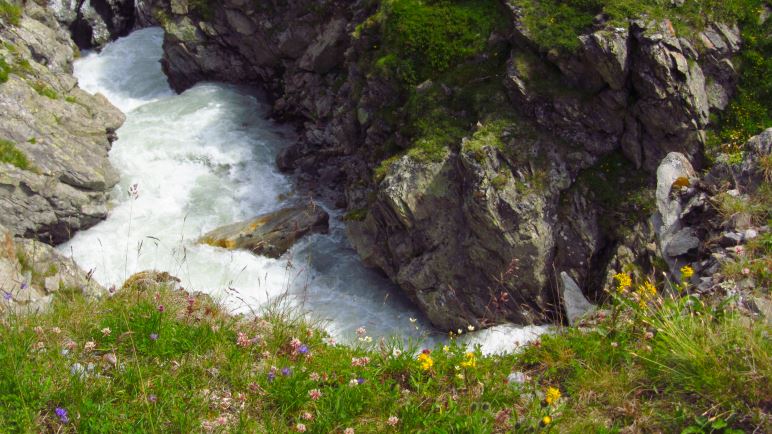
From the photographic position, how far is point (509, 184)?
12.0m

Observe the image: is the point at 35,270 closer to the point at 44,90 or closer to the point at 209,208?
the point at 209,208

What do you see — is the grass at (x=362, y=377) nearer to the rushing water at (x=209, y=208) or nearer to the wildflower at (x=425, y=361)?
the wildflower at (x=425, y=361)

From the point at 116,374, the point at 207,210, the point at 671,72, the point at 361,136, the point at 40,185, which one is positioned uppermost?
the point at 671,72

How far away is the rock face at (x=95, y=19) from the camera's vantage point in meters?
24.7

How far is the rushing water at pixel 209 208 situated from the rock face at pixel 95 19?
129 centimetres

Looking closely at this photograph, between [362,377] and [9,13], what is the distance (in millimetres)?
20294

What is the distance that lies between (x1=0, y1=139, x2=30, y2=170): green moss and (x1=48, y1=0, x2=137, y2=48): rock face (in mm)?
12732

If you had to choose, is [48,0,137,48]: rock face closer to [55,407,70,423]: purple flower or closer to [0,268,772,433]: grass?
[0,268,772,433]: grass

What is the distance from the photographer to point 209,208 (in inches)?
662

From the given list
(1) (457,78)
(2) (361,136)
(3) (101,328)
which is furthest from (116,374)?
(2) (361,136)

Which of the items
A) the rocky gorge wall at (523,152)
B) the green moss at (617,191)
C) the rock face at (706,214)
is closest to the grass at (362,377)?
the rock face at (706,214)

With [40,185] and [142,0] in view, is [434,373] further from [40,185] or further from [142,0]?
[142,0]

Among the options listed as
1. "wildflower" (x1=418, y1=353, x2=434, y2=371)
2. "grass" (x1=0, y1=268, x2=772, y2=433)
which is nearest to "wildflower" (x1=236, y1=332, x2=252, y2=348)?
"grass" (x1=0, y1=268, x2=772, y2=433)

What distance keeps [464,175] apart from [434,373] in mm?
8178
